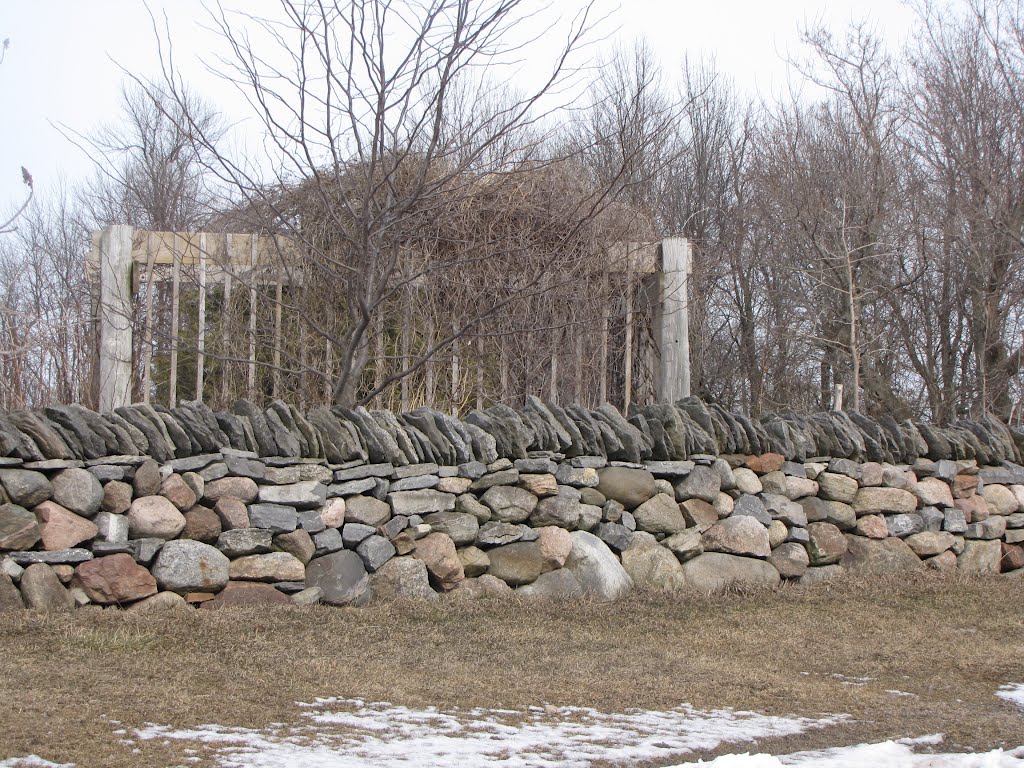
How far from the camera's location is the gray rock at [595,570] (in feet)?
19.8

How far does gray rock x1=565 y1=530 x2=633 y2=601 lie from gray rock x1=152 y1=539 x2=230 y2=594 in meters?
2.00

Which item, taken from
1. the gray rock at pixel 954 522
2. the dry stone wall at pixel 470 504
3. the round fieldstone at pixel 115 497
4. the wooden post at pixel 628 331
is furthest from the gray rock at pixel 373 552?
the gray rock at pixel 954 522

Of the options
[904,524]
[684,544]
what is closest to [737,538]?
[684,544]

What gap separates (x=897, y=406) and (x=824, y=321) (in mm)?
1377

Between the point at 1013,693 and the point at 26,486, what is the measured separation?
14.6 feet

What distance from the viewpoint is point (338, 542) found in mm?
5609

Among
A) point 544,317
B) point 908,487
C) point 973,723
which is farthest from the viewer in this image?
point 544,317

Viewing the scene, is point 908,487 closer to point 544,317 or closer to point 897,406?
point 544,317

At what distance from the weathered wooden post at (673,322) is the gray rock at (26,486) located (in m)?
4.73

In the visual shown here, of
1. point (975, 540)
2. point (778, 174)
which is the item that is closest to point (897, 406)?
point (778, 174)

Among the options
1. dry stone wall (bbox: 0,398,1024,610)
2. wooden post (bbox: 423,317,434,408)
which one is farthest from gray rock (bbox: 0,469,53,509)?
wooden post (bbox: 423,317,434,408)

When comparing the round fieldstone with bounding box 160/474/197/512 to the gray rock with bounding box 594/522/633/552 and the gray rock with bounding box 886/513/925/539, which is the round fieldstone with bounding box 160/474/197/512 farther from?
the gray rock with bounding box 886/513/925/539

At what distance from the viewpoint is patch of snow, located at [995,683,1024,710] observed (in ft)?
13.5

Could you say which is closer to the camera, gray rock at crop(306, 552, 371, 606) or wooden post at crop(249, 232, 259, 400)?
gray rock at crop(306, 552, 371, 606)
